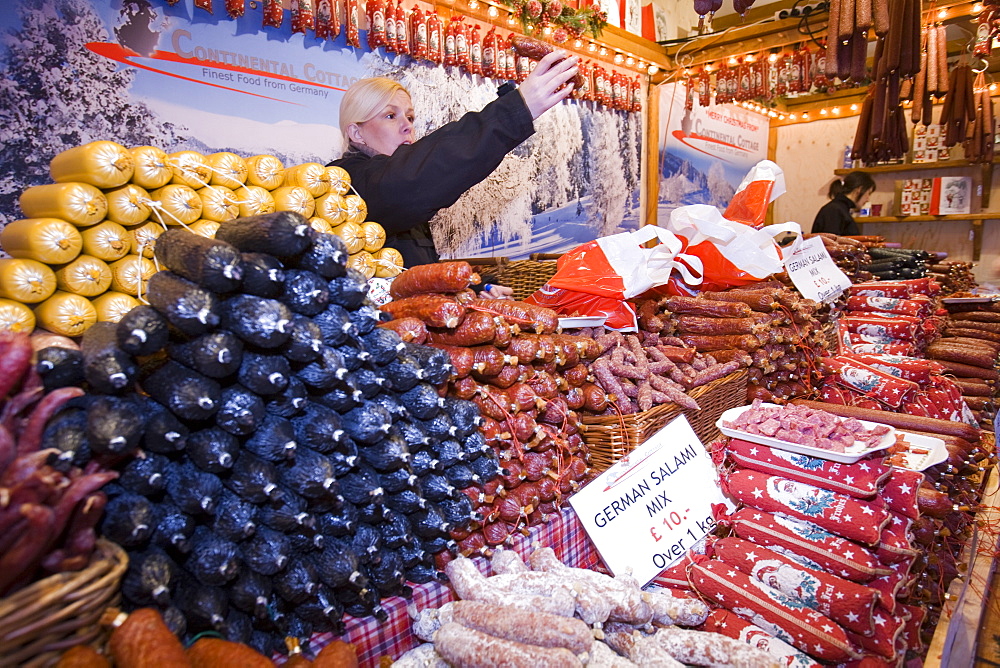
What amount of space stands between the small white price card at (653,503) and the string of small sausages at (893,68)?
3.65 meters

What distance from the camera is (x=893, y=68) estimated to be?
419 cm

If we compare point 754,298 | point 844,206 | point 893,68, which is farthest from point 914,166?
point 754,298

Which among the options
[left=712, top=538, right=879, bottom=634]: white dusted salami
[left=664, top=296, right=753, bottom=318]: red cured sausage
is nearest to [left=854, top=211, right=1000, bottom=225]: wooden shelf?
[left=664, top=296, right=753, bottom=318]: red cured sausage

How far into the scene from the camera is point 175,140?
365 cm

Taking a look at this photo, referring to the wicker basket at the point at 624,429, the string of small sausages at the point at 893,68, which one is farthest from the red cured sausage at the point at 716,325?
the string of small sausages at the point at 893,68

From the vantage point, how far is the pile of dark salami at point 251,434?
101cm

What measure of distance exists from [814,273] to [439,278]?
2988mm

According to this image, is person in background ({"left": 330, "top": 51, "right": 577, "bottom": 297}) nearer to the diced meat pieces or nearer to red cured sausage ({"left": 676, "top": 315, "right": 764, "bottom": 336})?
red cured sausage ({"left": 676, "top": 315, "right": 764, "bottom": 336})

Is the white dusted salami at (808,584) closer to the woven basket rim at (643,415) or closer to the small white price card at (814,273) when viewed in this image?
the woven basket rim at (643,415)

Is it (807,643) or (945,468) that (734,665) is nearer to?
(807,643)

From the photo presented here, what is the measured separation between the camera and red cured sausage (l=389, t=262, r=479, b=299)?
1824 millimetres

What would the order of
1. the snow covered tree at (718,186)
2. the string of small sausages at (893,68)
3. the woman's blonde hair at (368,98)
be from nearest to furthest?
1. the woman's blonde hair at (368,98)
2. the string of small sausages at (893,68)
3. the snow covered tree at (718,186)

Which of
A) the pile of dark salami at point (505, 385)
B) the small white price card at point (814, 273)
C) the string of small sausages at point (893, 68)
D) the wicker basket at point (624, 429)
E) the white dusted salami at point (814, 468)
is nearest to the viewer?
the pile of dark salami at point (505, 385)

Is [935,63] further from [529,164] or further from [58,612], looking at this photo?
[58,612]
